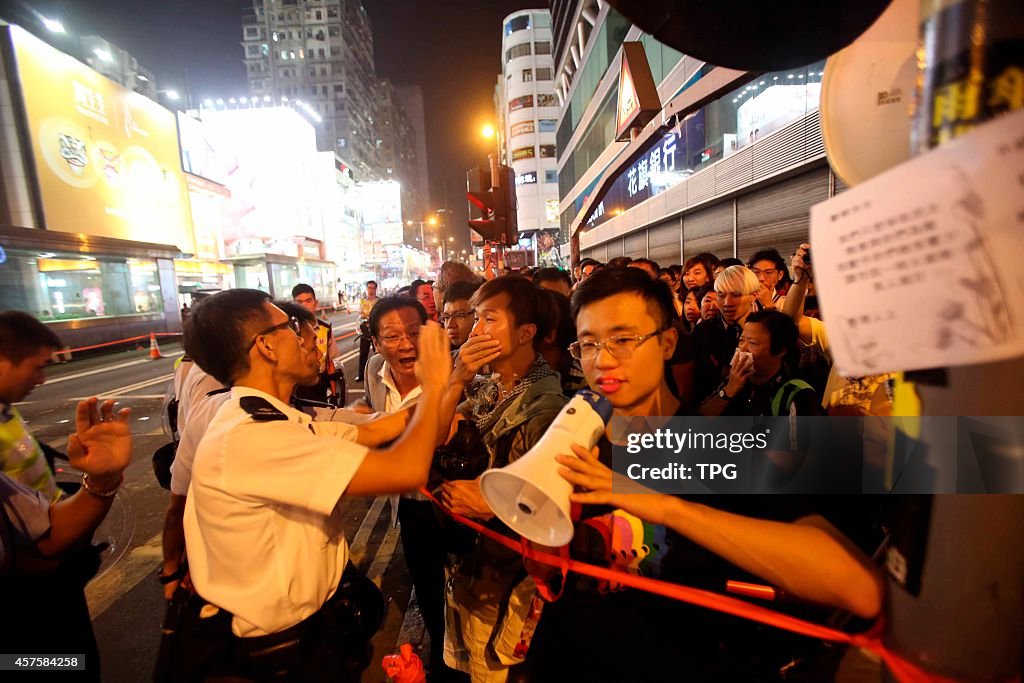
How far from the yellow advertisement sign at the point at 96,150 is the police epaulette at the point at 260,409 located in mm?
26474

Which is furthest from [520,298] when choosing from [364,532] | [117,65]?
[117,65]

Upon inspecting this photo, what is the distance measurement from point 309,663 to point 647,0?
239 centimetres

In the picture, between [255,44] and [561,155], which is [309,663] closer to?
[561,155]

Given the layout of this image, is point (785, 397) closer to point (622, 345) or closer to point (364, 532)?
point (622, 345)

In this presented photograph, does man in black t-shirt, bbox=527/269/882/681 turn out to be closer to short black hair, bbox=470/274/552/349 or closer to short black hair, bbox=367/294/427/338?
short black hair, bbox=470/274/552/349

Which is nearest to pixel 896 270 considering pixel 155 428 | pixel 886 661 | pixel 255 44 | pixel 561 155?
pixel 886 661

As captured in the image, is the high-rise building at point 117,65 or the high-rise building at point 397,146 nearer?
the high-rise building at point 117,65

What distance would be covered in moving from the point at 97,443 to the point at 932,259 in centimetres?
271

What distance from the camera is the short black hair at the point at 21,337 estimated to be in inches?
86.6

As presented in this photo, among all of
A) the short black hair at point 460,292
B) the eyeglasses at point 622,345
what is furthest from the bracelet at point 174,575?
the short black hair at point 460,292

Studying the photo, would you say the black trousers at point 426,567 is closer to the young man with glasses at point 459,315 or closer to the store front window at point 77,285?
the young man with glasses at point 459,315

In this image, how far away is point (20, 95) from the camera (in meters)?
18.3

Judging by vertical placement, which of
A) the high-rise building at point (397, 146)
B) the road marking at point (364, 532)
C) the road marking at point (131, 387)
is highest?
the high-rise building at point (397, 146)

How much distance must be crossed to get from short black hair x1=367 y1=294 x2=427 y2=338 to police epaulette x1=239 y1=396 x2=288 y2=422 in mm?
1687
